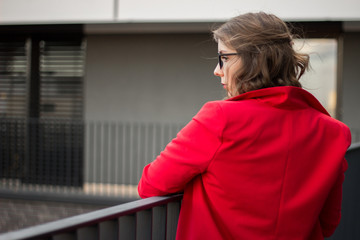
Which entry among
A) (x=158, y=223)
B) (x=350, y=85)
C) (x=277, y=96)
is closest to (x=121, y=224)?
(x=158, y=223)

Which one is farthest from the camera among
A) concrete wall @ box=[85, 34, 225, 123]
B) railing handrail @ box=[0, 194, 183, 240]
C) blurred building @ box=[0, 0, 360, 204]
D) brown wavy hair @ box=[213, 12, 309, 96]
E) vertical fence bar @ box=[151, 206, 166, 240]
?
concrete wall @ box=[85, 34, 225, 123]

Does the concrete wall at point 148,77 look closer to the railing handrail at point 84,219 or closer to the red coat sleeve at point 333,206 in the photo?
the red coat sleeve at point 333,206

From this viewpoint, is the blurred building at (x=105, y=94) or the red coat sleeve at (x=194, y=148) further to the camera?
the blurred building at (x=105, y=94)

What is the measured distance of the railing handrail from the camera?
910 millimetres

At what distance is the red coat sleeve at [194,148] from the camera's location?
118 cm

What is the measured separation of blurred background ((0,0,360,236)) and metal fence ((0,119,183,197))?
0.02 meters

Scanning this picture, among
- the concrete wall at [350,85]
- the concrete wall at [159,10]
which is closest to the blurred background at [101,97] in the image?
the concrete wall at [350,85]

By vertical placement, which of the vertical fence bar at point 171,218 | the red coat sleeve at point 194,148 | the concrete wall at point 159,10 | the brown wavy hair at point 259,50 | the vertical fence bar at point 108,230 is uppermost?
the concrete wall at point 159,10

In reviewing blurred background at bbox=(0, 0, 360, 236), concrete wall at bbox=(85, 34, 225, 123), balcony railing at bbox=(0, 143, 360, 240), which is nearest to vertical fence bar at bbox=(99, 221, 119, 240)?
balcony railing at bbox=(0, 143, 360, 240)

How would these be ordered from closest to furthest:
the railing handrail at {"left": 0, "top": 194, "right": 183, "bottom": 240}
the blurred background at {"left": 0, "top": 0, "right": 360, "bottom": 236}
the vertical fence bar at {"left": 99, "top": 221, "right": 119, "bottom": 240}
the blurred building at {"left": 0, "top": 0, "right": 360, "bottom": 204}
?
A: the railing handrail at {"left": 0, "top": 194, "right": 183, "bottom": 240}
the vertical fence bar at {"left": 99, "top": 221, "right": 119, "bottom": 240}
the blurred background at {"left": 0, "top": 0, "right": 360, "bottom": 236}
the blurred building at {"left": 0, "top": 0, "right": 360, "bottom": 204}

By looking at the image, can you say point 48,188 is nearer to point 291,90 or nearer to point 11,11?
point 11,11

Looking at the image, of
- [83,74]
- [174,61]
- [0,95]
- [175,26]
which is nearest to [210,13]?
[175,26]

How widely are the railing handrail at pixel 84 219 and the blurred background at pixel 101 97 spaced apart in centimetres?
561

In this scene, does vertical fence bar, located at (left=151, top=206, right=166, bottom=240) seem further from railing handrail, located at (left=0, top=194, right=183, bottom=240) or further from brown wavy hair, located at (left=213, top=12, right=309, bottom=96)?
brown wavy hair, located at (left=213, top=12, right=309, bottom=96)
